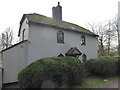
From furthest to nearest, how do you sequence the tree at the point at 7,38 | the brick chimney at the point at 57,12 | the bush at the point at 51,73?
the tree at the point at 7,38, the brick chimney at the point at 57,12, the bush at the point at 51,73

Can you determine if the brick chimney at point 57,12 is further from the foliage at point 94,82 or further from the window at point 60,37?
the foliage at point 94,82

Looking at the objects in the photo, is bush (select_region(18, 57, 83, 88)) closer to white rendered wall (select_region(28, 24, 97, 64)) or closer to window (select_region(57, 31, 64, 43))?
white rendered wall (select_region(28, 24, 97, 64))

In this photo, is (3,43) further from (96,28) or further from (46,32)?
(96,28)

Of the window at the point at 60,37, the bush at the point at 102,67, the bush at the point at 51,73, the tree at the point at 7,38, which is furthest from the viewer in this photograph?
the tree at the point at 7,38

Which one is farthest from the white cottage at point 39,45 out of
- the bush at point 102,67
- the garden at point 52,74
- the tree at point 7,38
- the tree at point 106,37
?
the tree at point 7,38

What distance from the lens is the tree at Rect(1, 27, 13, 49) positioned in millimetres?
32938

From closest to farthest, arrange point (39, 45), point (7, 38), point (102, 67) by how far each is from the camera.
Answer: point (102, 67) → point (39, 45) → point (7, 38)

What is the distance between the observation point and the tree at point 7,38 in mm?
32938

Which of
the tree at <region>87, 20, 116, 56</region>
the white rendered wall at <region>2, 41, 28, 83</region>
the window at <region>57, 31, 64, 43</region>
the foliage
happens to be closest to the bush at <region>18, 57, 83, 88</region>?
the foliage

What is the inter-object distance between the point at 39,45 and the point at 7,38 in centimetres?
2763

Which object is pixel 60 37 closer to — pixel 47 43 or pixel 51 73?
pixel 47 43

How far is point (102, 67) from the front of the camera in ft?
34.3

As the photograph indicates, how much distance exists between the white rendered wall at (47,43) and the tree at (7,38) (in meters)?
24.3

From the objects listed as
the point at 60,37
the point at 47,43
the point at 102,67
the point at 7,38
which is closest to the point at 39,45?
the point at 47,43
